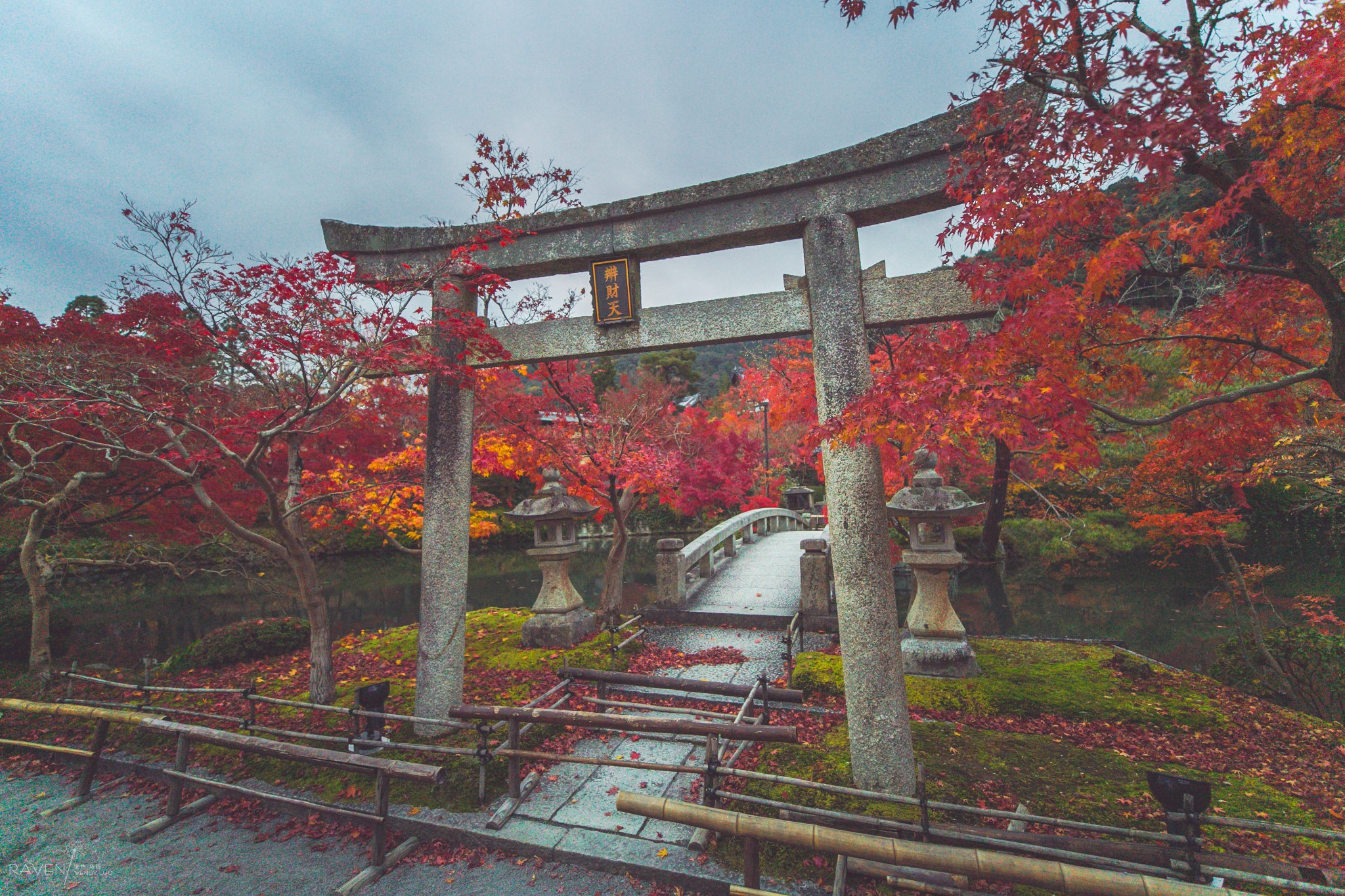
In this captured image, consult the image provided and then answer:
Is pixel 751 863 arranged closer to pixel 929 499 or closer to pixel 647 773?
pixel 647 773

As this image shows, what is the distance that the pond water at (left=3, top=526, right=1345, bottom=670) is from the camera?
1223 cm

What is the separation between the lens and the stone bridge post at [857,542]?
3.82 m

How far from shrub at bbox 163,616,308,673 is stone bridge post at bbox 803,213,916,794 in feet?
29.0

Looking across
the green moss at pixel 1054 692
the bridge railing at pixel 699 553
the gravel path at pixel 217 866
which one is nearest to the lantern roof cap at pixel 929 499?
the green moss at pixel 1054 692

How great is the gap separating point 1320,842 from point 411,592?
785 inches

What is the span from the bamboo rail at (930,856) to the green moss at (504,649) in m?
4.03

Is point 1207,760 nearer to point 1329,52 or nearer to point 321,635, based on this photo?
point 1329,52

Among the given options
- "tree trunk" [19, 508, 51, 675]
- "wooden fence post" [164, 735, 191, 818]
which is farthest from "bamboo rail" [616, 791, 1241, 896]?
"tree trunk" [19, 508, 51, 675]

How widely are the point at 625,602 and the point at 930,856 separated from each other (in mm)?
13454

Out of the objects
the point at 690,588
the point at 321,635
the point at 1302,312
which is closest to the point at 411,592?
the point at 690,588

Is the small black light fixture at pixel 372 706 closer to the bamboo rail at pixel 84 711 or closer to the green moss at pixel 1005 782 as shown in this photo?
the bamboo rail at pixel 84 711

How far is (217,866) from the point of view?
381 cm

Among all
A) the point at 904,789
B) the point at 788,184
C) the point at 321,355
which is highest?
the point at 788,184

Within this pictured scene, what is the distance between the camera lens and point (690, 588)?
11289 mm
